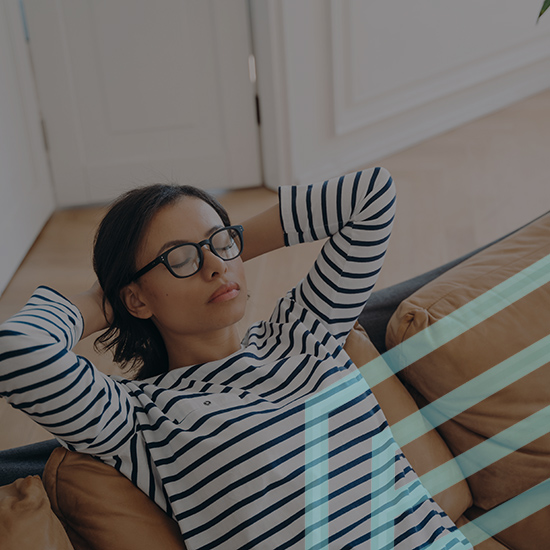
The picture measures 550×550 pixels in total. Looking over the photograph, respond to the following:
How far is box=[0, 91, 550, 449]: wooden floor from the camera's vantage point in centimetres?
264

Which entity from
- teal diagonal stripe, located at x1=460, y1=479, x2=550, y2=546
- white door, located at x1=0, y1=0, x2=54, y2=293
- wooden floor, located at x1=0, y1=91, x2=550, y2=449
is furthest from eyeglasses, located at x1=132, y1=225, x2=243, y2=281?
white door, located at x1=0, y1=0, x2=54, y2=293

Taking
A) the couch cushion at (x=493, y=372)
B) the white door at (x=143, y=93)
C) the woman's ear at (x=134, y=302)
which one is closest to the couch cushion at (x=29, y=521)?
the woman's ear at (x=134, y=302)

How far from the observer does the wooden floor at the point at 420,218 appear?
8.66 ft

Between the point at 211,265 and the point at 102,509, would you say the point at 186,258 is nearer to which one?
the point at 211,265

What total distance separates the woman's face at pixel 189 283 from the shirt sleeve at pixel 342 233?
0.50 feet

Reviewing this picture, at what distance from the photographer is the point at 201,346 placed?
1.14 m

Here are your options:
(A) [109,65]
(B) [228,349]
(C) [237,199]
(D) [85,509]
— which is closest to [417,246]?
(C) [237,199]

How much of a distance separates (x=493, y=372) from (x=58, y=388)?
70 cm

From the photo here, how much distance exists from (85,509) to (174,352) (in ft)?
0.99

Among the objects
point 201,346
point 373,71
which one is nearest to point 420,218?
point 373,71

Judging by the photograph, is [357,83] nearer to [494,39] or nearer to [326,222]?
[494,39]

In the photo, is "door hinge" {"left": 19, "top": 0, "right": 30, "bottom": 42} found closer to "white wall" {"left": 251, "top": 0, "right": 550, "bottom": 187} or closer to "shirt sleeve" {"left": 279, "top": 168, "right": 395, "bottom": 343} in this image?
"white wall" {"left": 251, "top": 0, "right": 550, "bottom": 187}

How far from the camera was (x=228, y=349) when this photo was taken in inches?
45.8

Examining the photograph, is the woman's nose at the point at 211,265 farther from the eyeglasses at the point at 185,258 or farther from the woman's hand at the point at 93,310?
the woman's hand at the point at 93,310
